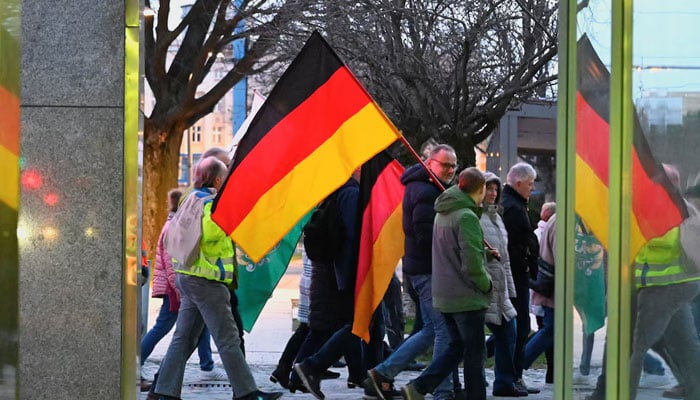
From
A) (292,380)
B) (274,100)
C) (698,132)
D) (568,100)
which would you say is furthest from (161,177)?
(698,132)

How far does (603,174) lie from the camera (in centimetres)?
467

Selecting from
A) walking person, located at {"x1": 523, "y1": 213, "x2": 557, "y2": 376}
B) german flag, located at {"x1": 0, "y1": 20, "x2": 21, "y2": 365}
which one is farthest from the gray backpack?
german flag, located at {"x1": 0, "y1": 20, "x2": 21, "y2": 365}

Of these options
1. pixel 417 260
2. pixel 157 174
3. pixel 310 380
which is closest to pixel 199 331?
pixel 310 380

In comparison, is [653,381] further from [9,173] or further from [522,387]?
[522,387]

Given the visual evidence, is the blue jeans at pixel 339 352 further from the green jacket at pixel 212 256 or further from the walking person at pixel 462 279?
the green jacket at pixel 212 256

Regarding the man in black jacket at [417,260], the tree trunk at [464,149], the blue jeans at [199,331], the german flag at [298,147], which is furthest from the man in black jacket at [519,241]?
the tree trunk at [464,149]

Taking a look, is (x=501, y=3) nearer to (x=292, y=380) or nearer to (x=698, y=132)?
(x=292, y=380)

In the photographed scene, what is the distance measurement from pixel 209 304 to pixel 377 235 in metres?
1.78

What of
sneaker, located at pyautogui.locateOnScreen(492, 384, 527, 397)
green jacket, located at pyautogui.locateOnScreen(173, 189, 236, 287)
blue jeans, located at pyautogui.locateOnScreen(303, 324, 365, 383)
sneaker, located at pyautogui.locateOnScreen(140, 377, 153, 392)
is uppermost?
green jacket, located at pyautogui.locateOnScreen(173, 189, 236, 287)

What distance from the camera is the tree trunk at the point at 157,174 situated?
931 inches

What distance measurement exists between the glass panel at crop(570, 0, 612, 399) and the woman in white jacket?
4.80 metres

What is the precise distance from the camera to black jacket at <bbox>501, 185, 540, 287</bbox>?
34.9 ft

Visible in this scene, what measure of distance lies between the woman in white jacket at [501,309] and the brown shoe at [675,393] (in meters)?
6.04

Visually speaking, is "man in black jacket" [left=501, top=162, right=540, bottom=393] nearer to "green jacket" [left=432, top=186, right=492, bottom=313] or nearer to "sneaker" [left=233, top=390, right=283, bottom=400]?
"green jacket" [left=432, top=186, right=492, bottom=313]
